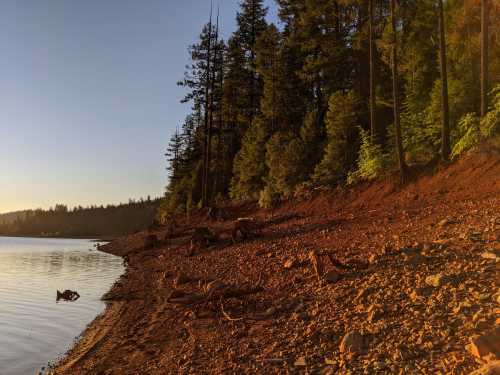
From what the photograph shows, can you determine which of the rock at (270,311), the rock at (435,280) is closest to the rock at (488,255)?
the rock at (435,280)

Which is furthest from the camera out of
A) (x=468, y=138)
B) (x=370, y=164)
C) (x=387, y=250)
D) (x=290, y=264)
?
(x=370, y=164)

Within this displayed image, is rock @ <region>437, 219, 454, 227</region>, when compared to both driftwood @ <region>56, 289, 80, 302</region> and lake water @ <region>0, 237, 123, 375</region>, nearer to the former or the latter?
lake water @ <region>0, 237, 123, 375</region>

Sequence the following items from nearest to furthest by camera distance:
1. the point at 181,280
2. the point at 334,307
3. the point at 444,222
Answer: the point at 334,307
the point at 444,222
the point at 181,280

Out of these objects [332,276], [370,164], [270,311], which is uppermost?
[370,164]

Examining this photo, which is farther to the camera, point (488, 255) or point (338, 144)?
point (338, 144)

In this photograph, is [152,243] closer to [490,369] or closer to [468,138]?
[468,138]

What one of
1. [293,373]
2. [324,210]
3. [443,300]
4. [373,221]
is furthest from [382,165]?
[293,373]

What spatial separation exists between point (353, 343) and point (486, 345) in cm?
170

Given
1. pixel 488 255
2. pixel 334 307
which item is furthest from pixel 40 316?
pixel 488 255

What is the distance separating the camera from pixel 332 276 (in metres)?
8.86

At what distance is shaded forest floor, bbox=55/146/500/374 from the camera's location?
5.73m

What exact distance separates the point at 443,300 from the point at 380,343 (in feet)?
4.71

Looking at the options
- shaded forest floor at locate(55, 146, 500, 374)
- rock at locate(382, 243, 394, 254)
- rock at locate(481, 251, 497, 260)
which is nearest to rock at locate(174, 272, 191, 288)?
shaded forest floor at locate(55, 146, 500, 374)

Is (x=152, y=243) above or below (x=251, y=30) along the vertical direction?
below
